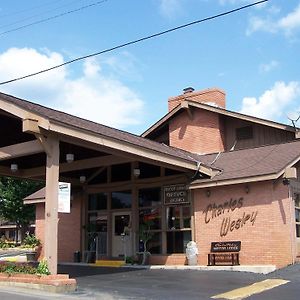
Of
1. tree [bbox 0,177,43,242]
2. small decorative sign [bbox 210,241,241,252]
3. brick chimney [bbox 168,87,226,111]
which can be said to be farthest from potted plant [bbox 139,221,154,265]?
tree [bbox 0,177,43,242]

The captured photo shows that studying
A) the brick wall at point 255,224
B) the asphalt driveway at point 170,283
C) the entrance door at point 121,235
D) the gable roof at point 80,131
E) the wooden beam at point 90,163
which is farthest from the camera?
the entrance door at point 121,235

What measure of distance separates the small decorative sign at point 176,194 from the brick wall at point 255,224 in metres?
1.24

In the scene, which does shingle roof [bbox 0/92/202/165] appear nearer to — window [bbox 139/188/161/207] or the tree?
window [bbox 139/188/161/207]

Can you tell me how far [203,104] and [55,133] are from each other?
12894mm

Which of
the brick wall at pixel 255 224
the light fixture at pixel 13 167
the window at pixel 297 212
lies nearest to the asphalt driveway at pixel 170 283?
the brick wall at pixel 255 224

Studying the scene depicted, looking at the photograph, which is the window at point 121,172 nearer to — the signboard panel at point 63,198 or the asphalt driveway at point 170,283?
the asphalt driveway at point 170,283

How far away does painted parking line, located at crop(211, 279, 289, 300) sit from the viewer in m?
11.5

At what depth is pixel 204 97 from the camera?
27.7 metres

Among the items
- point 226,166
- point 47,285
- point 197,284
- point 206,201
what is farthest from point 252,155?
point 47,285

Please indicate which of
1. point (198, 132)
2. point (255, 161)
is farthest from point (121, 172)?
point (255, 161)

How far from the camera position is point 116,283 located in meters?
14.2

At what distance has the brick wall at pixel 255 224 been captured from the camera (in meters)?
17.0

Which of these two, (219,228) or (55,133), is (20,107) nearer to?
(55,133)

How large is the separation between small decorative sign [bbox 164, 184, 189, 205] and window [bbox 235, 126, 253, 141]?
238 inches
